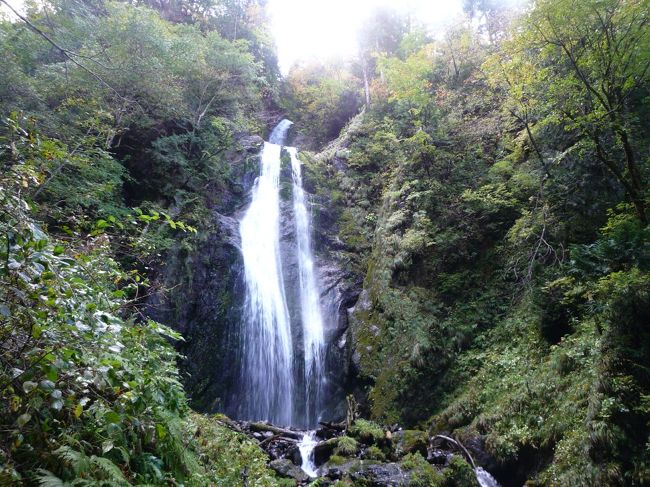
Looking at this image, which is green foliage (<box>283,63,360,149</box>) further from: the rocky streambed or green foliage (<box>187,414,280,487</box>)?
green foliage (<box>187,414,280,487</box>)

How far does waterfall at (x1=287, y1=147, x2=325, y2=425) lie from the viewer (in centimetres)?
1155

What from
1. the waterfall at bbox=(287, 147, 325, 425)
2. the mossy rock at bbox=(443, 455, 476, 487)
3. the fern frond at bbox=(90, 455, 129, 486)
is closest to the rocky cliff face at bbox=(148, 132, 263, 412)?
the waterfall at bbox=(287, 147, 325, 425)

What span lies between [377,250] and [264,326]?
4846mm

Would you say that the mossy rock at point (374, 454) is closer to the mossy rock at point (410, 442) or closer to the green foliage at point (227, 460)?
the mossy rock at point (410, 442)

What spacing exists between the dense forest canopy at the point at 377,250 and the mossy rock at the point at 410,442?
0.23ft

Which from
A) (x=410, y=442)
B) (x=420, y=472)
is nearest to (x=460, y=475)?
(x=420, y=472)

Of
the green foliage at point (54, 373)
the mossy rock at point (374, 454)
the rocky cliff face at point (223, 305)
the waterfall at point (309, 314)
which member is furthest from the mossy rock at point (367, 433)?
the green foliage at point (54, 373)

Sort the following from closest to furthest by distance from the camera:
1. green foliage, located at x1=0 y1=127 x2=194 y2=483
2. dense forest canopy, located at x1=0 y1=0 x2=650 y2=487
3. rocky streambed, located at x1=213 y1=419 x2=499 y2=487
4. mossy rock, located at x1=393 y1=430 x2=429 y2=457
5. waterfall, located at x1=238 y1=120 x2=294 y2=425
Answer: green foliage, located at x1=0 y1=127 x2=194 y2=483, dense forest canopy, located at x1=0 y1=0 x2=650 y2=487, rocky streambed, located at x1=213 y1=419 x2=499 y2=487, mossy rock, located at x1=393 y1=430 x2=429 y2=457, waterfall, located at x1=238 y1=120 x2=294 y2=425

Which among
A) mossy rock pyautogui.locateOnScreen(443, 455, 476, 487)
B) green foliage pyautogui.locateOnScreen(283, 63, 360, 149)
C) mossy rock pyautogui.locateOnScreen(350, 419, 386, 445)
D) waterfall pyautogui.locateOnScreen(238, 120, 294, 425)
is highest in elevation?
green foliage pyautogui.locateOnScreen(283, 63, 360, 149)

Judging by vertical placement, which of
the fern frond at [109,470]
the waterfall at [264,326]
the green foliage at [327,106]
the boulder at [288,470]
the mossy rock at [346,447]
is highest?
the green foliage at [327,106]

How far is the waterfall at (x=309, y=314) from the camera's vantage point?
37.9ft

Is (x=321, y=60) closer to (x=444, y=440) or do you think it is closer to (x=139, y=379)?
(x=444, y=440)

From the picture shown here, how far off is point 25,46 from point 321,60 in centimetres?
1920

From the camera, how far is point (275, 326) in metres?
12.9
